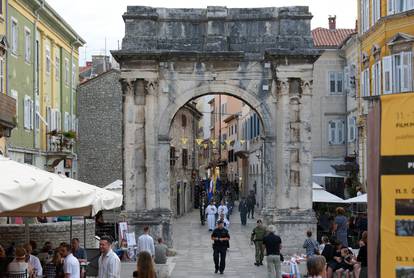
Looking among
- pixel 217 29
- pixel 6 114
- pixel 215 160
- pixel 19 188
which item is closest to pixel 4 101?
pixel 6 114

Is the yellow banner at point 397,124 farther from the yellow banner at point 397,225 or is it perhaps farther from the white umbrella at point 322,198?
the white umbrella at point 322,198

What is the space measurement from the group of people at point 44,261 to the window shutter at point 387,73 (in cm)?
1952

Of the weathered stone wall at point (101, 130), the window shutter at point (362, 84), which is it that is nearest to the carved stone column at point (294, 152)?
the window shutter at point (362, 84)

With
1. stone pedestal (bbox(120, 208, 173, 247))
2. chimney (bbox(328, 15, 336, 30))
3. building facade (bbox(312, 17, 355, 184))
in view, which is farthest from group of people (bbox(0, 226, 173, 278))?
chimney (bbox(328, 15, 336, 30))

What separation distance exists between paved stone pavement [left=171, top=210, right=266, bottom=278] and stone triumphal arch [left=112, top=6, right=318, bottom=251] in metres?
1.60

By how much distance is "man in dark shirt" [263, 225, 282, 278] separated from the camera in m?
19.3

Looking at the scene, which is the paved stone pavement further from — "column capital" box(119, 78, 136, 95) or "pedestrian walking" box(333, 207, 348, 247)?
"column capital" box(119, 78, 136, 95)

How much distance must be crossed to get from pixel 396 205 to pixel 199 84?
22.0m

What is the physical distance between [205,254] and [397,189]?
75.6ft

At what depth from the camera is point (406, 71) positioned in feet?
103

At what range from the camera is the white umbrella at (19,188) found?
379 inches

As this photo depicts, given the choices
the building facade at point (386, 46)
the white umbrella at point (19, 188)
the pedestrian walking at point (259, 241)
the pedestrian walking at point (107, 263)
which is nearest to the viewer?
the white umbrella at point (19, 188)

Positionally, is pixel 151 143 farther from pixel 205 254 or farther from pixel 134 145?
pixel 205 254

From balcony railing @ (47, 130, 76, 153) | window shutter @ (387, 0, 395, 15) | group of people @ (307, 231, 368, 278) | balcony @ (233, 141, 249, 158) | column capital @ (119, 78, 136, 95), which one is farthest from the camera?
balcony @ (233, 141, 249, 158)
